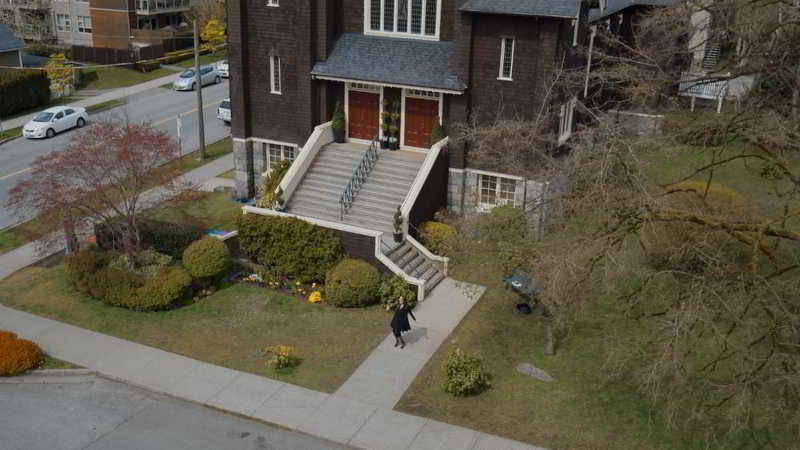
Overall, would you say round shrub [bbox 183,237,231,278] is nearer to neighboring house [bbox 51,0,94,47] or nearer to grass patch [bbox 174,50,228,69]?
grass patch [bbox 174,50,228,69]

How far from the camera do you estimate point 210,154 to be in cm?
3912

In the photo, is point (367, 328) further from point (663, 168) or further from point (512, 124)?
point (663, 168)

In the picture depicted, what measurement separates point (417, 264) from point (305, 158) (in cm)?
656

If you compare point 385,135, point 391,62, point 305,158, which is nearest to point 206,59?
point 385,135

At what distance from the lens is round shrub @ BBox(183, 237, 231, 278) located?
79.3 feet

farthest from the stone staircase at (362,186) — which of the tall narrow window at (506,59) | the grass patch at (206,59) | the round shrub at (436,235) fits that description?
the grass patch at (206,59)

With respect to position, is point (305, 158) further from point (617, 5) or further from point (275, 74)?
point (617, 5)

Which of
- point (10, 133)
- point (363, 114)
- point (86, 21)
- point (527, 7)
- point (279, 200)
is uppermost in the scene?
point (527, 7)

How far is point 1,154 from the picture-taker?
38.5m

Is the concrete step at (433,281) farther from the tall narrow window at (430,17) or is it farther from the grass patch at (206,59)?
the grass patch at (206,59)

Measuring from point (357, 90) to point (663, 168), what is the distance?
1417 centimetres

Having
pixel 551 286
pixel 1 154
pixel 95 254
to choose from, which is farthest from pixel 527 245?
pixel 1 154

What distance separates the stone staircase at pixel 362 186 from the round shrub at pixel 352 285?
3145 mm

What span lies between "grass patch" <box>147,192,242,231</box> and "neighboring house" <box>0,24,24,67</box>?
2730 centimetres
